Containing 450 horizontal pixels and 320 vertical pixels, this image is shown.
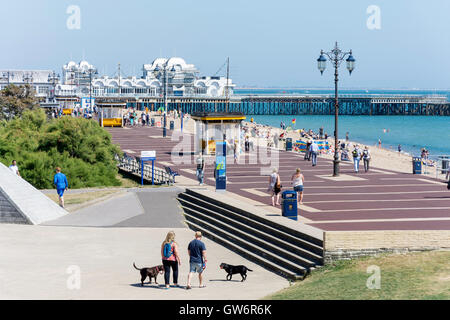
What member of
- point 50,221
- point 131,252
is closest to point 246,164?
point 50,221

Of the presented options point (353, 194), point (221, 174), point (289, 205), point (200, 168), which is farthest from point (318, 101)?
point (289, 205)

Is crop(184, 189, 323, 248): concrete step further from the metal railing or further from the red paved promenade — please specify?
the metal railing

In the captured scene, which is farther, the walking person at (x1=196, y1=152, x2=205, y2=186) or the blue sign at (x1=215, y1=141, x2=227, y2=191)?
the walking person at (x1=196, y1=152, x2=205, y2=186)

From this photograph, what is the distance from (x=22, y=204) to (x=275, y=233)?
867 cm

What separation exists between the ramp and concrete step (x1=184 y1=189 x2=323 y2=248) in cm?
468

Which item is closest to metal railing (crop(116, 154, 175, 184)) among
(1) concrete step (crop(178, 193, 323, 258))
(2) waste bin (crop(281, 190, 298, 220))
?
(1) concrete step (crop(178, 193, 323, 258))

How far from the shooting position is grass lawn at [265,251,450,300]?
40.3ft

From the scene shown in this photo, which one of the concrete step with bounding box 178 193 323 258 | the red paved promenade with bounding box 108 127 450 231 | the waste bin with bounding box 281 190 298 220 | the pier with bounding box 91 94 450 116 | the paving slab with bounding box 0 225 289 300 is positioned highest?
the pier with bounding box 91 94 450 116

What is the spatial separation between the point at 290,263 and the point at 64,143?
2065 centimetres

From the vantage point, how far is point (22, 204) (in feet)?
72.7

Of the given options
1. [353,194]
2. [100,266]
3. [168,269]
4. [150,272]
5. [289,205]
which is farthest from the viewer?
[353,194]

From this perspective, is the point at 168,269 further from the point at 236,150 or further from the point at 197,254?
the point at 236,150

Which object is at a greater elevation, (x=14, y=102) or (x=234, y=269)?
(x=14, y=102)
